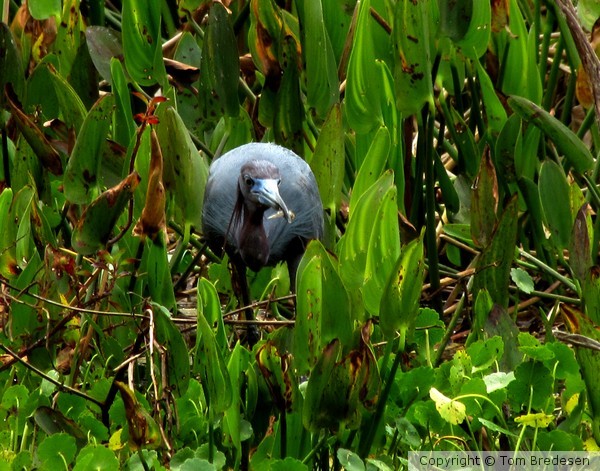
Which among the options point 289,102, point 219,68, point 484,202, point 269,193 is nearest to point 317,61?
point 289,102

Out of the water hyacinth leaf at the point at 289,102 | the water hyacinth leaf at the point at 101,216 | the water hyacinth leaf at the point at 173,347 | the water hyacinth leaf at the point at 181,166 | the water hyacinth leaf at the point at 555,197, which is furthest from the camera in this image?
the water hyacinth leaf at the point at 289,102

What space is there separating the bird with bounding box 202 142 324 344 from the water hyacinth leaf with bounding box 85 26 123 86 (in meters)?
0.39

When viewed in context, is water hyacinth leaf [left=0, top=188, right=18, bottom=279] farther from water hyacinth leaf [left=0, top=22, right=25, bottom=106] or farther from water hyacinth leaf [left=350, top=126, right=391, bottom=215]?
water hyacinth leaf [left=350, top=126, right=391, bottom=215]

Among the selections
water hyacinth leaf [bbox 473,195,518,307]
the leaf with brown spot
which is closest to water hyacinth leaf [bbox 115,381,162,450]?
the leaf with brown spot

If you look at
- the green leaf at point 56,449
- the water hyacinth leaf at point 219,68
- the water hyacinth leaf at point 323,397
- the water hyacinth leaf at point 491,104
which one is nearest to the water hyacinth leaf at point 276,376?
the water hyacinth leaf at point 323,397

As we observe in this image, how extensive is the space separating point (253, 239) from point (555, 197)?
75 cm

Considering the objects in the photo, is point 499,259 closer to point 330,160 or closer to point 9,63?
point 330,160

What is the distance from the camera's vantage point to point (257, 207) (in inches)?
113

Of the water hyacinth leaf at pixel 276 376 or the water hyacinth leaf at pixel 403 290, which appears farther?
the water hyacinth leaf at pixel 276 376

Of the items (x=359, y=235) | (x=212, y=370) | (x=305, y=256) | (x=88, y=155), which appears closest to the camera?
(x=212, y=370)

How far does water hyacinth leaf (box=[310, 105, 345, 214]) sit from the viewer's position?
256 cm

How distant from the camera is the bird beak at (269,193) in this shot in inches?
108

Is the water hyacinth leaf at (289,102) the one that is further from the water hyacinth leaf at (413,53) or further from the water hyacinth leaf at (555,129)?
the water hyacinth leaf at (555,129)

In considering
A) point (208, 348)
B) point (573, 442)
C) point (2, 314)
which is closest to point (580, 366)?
point (573, 442)
